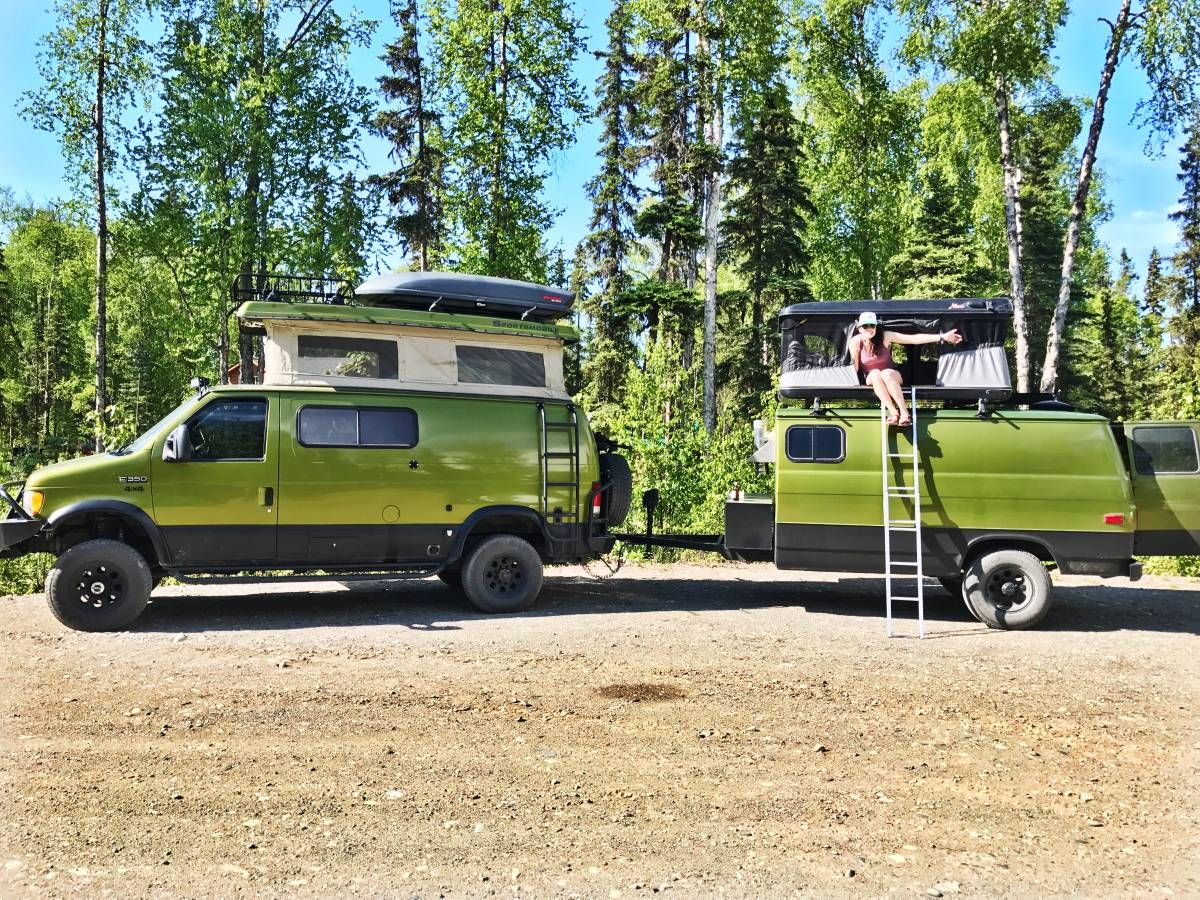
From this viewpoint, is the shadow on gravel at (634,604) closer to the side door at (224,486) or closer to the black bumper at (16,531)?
the side door at (224,486)

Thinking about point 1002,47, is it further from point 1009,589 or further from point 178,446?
point 178,446

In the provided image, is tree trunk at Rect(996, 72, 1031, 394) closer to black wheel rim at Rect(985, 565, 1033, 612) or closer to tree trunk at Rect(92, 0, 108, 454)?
black wheel rim at Rect(985, 565, 1033, 612)

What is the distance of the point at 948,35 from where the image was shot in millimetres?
20094

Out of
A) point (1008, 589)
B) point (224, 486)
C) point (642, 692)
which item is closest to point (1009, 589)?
point (1008, 589)

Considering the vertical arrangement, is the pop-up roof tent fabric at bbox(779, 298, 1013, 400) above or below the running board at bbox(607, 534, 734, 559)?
above

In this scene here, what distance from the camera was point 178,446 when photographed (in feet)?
28.8

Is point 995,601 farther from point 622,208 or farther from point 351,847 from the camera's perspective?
point 622,208

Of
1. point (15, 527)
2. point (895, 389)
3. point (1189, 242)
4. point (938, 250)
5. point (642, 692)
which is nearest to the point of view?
point (642, 692)

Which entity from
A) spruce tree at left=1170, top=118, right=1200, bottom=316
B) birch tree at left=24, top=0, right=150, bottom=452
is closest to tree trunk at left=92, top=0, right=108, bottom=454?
birch tree at left=24, top=0, right=150, bottom=452

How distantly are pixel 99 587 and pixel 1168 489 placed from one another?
1112 centimetres

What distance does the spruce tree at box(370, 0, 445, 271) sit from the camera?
25891 mm

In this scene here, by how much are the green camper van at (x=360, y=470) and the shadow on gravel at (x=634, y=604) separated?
491mm

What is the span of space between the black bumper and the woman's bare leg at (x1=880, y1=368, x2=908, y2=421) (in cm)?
860

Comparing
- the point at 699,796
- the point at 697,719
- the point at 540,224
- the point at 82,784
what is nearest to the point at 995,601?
the point at 697,719
